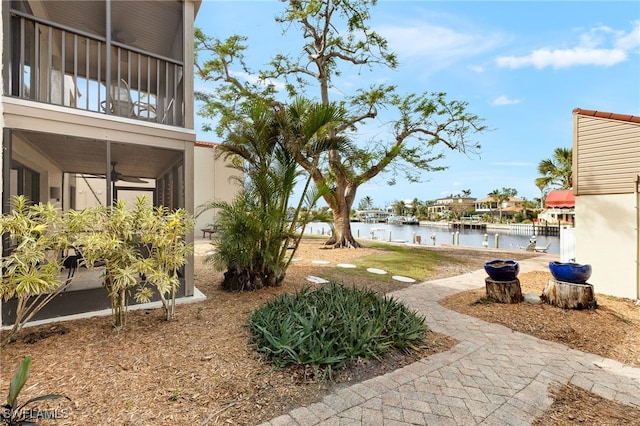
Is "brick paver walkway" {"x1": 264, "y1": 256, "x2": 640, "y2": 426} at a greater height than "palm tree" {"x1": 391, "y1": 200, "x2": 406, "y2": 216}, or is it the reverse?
"palm tree" {"x1": 391, "y1": 200, "x2": 406, "y2": 216}

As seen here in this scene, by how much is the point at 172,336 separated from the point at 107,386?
3.61ft

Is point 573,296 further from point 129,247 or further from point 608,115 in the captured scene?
point 129,247

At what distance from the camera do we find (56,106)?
13.8ft

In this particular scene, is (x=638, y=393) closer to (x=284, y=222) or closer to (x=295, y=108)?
(x=284, y=222)

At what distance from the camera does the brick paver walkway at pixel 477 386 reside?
2.39 metres

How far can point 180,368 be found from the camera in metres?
3.03

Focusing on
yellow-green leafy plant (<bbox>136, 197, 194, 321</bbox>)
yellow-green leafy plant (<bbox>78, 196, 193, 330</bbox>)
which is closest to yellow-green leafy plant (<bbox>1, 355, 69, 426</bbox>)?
yellow-green leafy plant (<bbox>78, 196, 193, 330</bbox>)

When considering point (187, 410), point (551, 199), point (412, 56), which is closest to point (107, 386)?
point (187, 410)

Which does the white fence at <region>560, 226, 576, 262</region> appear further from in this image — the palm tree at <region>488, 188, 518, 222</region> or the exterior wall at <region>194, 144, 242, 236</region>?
the palm tree at <region>488, 188, 518, 222</region>

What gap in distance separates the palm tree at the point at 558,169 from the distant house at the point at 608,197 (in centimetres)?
1635

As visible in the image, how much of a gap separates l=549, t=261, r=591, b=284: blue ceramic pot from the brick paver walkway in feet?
6.04

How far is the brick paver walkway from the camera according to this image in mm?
2391

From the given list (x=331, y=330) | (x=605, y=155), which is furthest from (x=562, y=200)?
(x=331, y=330)

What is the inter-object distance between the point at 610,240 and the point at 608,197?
93cm
